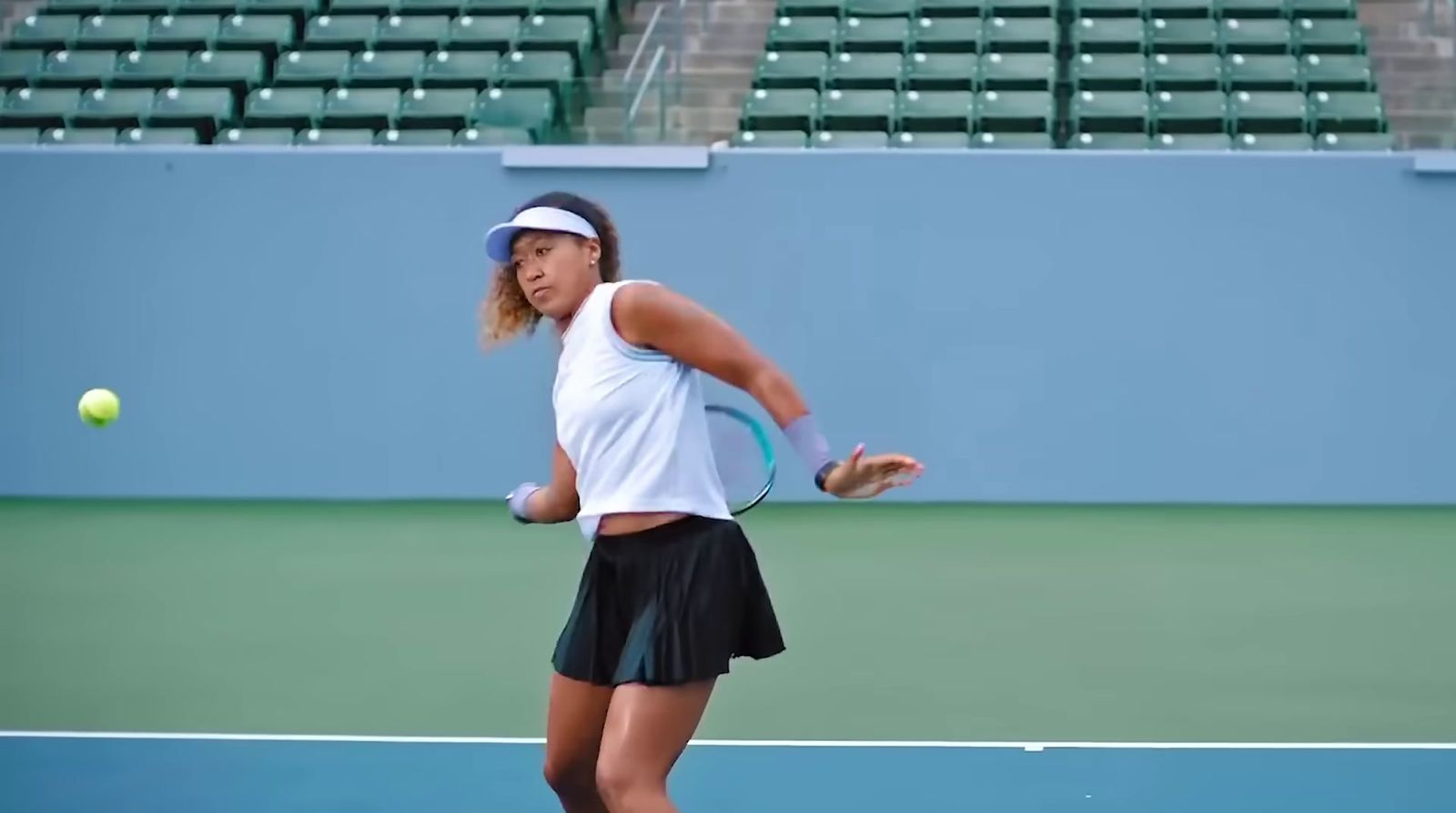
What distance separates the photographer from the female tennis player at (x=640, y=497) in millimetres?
3531

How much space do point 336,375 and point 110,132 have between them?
2077mm

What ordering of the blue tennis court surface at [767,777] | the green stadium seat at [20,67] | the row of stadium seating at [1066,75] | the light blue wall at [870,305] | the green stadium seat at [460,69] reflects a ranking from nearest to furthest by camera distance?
the blue tennis court surface at [767,777] → the light blue wall at [870,305] → the row of stadium seating at [1066,75] → the green stadium seat at [460,69] → the green stadium seat at [20,67]

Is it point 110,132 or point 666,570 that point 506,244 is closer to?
point 666,570

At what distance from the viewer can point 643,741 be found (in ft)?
11.6

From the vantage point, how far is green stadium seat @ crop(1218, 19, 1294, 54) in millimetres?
13250

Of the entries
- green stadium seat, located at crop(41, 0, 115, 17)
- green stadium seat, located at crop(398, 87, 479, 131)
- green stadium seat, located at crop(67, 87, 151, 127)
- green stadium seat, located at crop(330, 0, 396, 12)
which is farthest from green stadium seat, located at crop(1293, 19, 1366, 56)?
green stadium seat, located at crop(41, 0, 115, 17)

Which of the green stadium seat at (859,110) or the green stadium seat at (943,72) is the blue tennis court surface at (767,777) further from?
the green stadium seat at (943,72)

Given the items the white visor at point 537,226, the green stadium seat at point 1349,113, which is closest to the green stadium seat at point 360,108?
the green stadium seat at point 1349,113

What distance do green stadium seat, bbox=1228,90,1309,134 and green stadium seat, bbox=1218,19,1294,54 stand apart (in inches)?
29.2

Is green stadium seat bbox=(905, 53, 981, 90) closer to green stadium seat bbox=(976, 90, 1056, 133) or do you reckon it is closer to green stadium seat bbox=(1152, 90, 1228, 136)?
green stadium seat bbox=(976, 90, 1056, 133)

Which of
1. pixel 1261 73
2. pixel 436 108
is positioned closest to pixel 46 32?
pixel 436 108

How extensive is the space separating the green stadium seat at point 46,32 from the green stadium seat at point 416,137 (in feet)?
10.00

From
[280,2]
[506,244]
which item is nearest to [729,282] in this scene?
[280,2]

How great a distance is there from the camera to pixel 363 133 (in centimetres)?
1209
